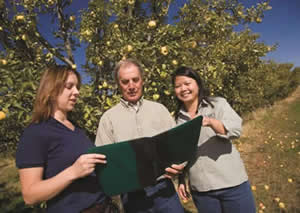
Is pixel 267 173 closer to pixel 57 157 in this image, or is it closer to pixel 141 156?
pixel 141 156

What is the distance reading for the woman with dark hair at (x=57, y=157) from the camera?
2.87 feet

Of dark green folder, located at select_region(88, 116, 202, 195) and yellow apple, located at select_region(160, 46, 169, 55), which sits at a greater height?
yellow apple, located at select_region(160, 46, 169, 55)

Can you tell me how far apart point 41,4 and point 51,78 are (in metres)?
1.37

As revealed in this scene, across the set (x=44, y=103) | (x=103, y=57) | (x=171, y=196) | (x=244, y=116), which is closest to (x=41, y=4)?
(x=103, y=57)

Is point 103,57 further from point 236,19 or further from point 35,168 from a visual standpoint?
point 236,19

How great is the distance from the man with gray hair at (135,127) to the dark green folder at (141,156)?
16.1 inches

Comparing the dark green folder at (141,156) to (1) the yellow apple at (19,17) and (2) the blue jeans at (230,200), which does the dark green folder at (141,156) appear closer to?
(2) the blue jeans at (230,200)

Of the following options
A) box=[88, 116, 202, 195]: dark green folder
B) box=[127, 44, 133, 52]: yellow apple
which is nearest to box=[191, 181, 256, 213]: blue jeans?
box=[88, 116, 202, 195]: dark green folder

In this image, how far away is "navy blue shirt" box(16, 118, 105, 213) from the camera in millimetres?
898

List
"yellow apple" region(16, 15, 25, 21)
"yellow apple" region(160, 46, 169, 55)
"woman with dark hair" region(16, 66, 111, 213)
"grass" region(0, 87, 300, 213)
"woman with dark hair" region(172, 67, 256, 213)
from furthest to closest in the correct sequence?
"grass" region(0, 87, 300, 213) < "yellow apple" region(160, 46, 169, 55) < "yellow apple" region(16, 15, 25, 21) < "woman with dark hair" region(172, 67, 256, 213) < "woman with dark hair" region(16, 66, 111, 213)

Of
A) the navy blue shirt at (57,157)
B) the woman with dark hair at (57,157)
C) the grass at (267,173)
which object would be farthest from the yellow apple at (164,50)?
the grass at (267,173)

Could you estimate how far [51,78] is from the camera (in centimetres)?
109

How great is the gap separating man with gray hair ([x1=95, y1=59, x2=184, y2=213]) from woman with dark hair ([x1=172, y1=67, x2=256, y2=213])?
0.26m

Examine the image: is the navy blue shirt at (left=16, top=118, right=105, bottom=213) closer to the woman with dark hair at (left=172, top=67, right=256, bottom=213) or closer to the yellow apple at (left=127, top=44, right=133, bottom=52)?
the woman with dark hair at (left=172, top=67, right=256, bottom=213)
